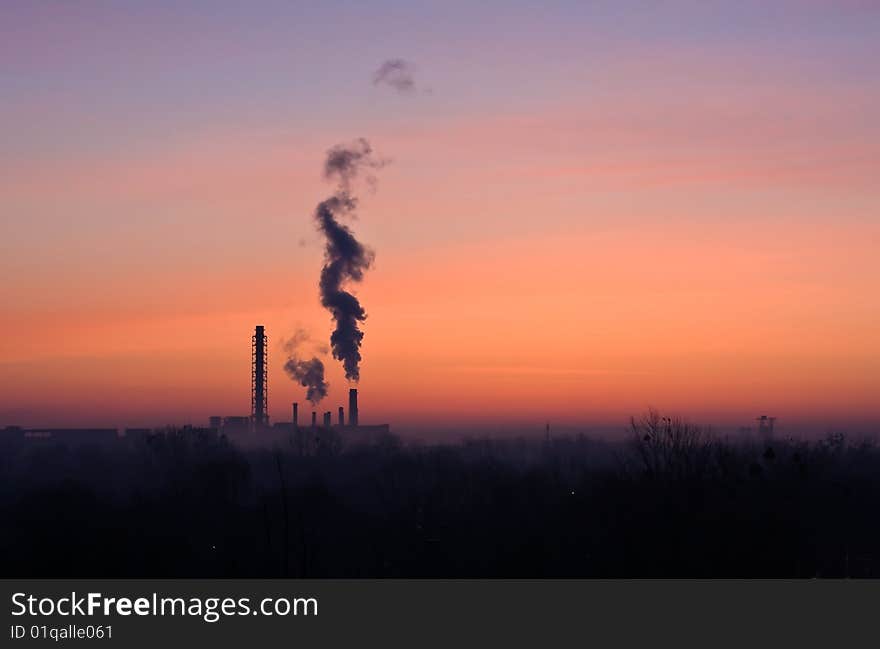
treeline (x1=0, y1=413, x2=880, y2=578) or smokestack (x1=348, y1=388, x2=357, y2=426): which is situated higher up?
smokestack (x1=348, y1=388, x2=357, y2=426)

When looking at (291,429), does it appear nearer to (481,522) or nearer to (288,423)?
(288,423)

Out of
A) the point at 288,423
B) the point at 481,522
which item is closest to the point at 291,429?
the point at 288,423

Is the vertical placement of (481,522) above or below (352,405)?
below

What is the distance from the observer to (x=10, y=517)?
49.2 meters

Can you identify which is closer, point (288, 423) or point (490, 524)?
point (490, 524)

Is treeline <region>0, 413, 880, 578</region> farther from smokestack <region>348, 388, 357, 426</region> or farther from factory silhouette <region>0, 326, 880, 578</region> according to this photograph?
smokestack <region>348, 388, 357, 426</region>

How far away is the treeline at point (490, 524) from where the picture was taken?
35375 mm

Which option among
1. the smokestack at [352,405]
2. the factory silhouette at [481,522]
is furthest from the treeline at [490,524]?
the smokestack at [352,405]

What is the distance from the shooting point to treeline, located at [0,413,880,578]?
3538 centimetres

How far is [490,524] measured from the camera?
163ft

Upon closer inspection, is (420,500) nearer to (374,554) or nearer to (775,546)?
(374,554)

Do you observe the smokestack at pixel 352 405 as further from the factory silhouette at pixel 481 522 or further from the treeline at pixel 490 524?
the treeline at pixel 490 524

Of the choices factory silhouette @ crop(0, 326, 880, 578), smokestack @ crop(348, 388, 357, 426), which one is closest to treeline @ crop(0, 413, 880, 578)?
factory silhouette @ crop(0, 326, 880, 578)
